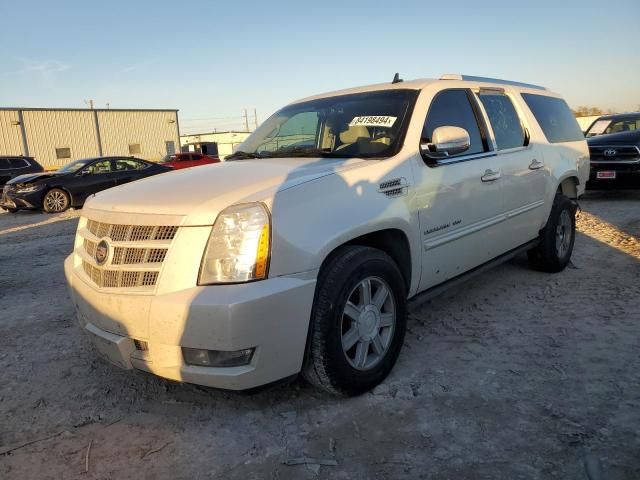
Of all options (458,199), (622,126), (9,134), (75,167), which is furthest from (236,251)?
(9,134)

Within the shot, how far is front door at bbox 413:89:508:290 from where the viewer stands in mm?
3146

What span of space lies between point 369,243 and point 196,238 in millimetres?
1075

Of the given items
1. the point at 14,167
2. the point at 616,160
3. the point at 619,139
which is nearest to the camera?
the point at 616,160

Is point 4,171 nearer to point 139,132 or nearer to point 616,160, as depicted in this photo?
point 616,160

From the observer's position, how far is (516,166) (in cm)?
404

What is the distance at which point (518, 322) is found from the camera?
3.76 m

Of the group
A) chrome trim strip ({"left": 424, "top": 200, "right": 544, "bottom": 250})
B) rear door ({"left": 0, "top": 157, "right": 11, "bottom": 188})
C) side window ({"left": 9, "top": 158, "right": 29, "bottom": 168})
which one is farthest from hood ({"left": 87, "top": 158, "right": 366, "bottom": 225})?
side window ({"left": 9, "top": 158, "right": 29, "bottom": 168})

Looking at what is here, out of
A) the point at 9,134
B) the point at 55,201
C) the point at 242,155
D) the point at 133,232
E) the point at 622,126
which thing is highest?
the point at 9,134

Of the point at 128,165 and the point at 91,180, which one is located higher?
the point at 128,165

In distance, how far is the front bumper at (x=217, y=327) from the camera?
2.20 metres

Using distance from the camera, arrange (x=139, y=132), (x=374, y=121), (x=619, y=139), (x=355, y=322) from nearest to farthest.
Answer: (x=355, y=322)
(x=374, y=121)
(x=619, y=139)
(x=139, y=132)

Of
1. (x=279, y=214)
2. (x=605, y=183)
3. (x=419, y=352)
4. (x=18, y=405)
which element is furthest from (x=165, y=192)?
(x=605, y=183)

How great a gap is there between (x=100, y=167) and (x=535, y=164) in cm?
1182

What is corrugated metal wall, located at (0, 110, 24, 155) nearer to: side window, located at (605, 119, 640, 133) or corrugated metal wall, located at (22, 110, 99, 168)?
corrugated metal wall, located at (22, 110, 99, 168)
